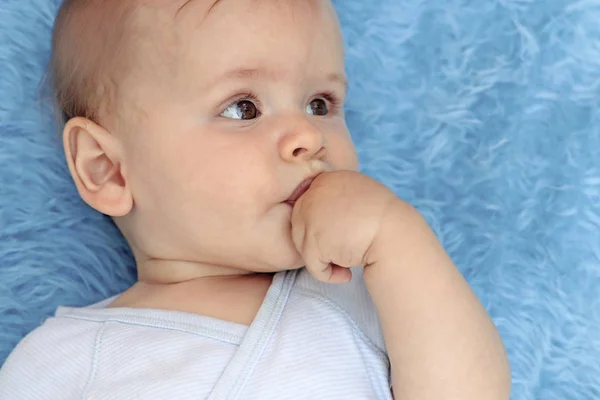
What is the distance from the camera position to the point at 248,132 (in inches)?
50.0

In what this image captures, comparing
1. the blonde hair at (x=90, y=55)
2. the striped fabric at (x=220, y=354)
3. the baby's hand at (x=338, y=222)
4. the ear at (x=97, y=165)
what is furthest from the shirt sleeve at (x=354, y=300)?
the blonde hair at (x=90, y=55)

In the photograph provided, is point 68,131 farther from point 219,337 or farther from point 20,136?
point 219,337

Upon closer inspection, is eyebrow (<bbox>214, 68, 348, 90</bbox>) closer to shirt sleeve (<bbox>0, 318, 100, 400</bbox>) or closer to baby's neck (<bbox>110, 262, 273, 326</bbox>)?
baby's neck (<bbox>110, 262, 273, 326</bbox>)

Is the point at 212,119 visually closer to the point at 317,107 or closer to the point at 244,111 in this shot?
the point at 244,111

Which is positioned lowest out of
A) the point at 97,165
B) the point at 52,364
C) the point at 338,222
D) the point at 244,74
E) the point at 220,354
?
the point at 52,364

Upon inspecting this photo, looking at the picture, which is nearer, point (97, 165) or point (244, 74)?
point (244, 74)

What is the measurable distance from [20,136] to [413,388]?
34.0 inches

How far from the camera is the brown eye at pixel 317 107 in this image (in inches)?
55.3

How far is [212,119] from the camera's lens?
4.24 feet

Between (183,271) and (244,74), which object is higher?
(244,74)

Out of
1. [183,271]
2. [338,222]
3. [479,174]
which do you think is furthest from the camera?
[479,174]

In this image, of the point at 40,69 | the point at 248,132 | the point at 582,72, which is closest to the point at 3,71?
the point at 40,69

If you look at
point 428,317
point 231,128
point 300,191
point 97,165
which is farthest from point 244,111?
point 428,317

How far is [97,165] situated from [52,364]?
→ 1.05 ft
